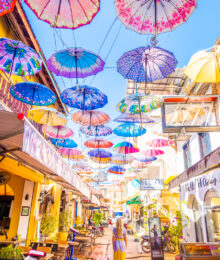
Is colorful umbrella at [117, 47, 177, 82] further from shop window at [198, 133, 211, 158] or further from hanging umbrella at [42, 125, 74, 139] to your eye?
shop window at [198, 133, 211, 158]

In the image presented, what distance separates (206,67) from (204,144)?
5968mm

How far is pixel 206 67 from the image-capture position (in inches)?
259

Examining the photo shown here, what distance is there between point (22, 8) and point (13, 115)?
6892 millimetres

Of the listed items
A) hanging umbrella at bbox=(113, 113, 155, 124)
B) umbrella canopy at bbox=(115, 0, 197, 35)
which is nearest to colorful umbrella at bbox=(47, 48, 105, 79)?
umbrella canopy at bbox=(115, 0, 197, 35)

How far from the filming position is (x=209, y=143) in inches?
425

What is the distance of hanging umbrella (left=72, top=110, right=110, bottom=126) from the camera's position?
9.70 meters

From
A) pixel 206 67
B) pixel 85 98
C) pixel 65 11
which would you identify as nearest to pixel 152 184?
pixel 85 98

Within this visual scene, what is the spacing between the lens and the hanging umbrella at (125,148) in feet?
41.7

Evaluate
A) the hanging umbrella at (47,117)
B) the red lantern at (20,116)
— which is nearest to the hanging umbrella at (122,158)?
the hanging umbrella at (47,117)

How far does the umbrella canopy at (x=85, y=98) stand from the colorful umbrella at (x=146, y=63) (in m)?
1.61

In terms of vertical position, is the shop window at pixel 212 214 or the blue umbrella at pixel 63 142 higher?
the blue umbrella at pixel 63 142

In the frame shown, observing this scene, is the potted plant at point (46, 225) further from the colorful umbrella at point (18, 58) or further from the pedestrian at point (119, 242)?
the colorful umbrella at point (18, 58)

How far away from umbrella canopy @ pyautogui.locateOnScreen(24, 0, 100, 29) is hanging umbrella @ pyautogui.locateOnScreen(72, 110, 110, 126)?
523 centimetres

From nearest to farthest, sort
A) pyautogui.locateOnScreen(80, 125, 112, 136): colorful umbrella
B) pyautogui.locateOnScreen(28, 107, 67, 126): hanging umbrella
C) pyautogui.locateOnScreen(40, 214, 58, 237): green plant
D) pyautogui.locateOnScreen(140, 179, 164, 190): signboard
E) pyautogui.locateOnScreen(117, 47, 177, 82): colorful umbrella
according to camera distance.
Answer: pyautogui.locateOnScreen(117, 47, 177, 82): colorful umbrella, pyautogui.locateOnScreen(28, 107, 67, 126): hanging umbrella, pyautogui.locateOnScreen(40, 214, 58, 237): green plant, pyautogui.locateOnScreen(80, 125, 112, 136): colorful umbrella, pyautogui.locateOnScreen(140, 179, 164, 190): signboard
